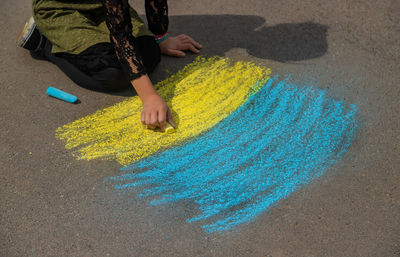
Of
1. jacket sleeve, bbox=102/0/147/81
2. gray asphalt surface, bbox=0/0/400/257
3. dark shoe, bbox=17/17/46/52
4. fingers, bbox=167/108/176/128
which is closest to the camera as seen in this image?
gray asphalt surface, bbox=0/0/400/257

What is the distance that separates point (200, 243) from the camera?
1515 millimetres

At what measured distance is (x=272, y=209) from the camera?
5.25 feet

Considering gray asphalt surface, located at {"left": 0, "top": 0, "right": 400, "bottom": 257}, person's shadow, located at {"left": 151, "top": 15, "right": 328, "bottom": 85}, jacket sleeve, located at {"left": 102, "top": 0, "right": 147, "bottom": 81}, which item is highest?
jacket sleeve, located at {"left": 102, "top": 0, "right": 147, "bottom": 81}

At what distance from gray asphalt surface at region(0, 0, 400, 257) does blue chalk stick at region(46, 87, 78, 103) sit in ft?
0.13

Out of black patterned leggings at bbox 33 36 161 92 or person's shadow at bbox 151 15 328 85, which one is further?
person's shadow at bbox 151 15 328 85

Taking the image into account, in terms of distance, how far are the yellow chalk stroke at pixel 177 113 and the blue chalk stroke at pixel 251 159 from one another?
0.23 ft

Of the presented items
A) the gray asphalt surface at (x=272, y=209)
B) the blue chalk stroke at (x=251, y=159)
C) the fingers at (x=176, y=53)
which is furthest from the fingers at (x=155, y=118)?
the fingers at (x=176, y=53)

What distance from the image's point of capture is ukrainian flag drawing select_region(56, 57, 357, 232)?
1676mm

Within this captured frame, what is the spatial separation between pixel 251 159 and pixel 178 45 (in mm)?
954

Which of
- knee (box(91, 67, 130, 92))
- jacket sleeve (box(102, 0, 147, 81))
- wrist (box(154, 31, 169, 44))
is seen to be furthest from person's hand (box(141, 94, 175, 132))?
wrist (box(154, 31, 169, 44))

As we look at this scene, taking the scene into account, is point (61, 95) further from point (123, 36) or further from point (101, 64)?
point (123, 36)

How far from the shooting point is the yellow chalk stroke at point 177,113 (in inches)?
74.5

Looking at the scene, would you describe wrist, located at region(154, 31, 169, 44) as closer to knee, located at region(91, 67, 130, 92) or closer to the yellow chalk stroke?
the yellow chalk stroke

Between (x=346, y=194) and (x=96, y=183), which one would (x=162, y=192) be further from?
(x=346, y=194)
